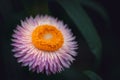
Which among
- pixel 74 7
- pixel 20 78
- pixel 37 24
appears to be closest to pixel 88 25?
pixel 74 7

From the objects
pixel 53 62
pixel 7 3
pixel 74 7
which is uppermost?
pixel 7 3

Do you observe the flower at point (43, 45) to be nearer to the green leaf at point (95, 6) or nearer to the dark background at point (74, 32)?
the dark background at point (74, 32)

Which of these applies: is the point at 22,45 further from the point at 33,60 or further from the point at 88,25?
the point at 88,25

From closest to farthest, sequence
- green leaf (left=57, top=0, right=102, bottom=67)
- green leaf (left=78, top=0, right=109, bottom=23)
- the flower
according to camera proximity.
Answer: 1. the flower
2. green leaf (left=57, top=0, right=102, bottom=67)
3. green leaf (left=78, top=0, right=109, bottom=23)

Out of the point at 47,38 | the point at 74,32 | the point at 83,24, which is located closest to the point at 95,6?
the point at 74,32

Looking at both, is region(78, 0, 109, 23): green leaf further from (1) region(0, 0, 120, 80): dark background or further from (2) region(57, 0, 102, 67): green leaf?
(2) region(57, 0, 102, 67): green leaf

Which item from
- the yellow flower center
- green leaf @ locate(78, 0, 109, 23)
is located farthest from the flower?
green leaf @ locate(78, 0, 109, 23)
